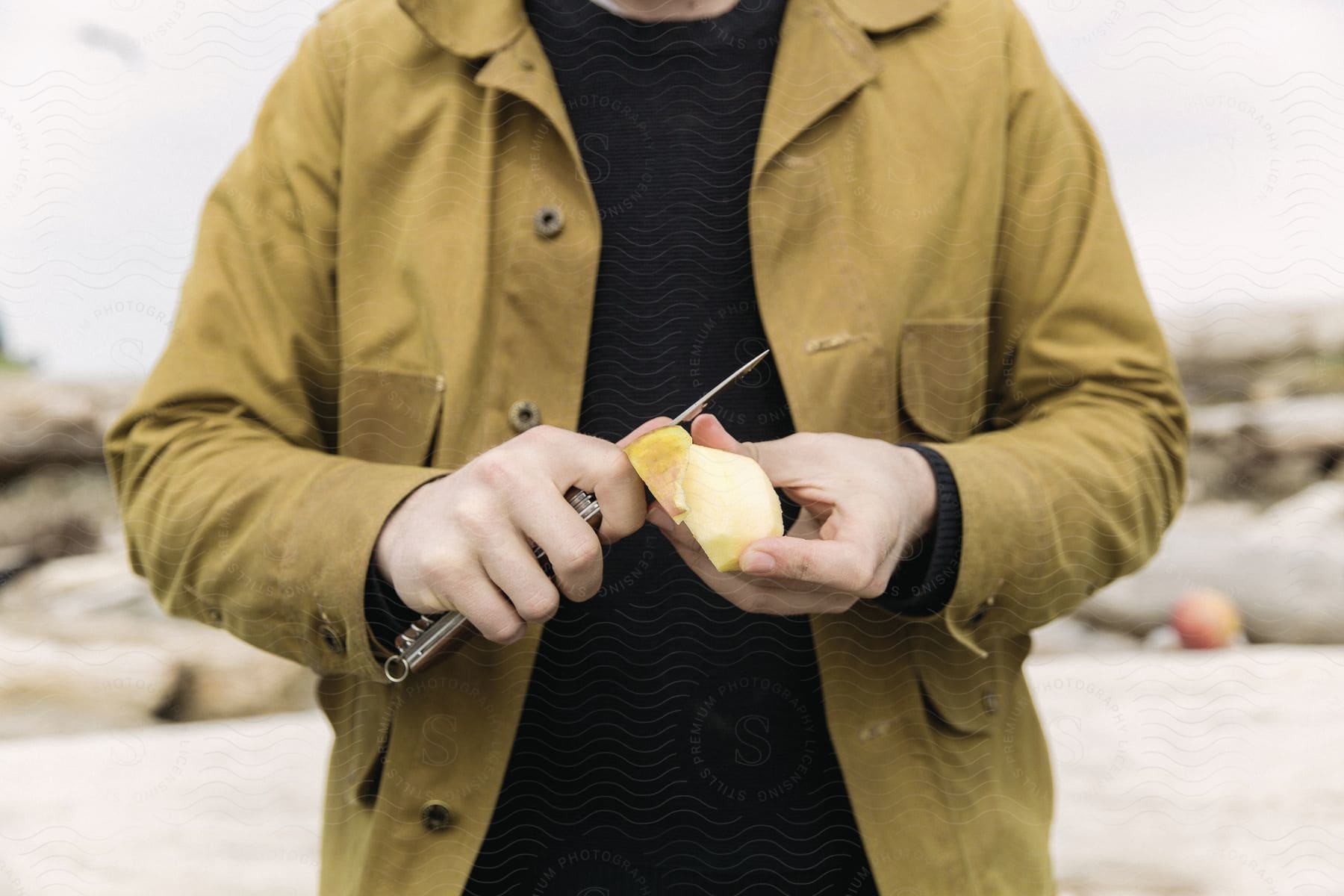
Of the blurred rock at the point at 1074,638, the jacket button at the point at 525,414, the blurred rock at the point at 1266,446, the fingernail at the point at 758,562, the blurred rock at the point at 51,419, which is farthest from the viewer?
the blurred rock at the point at 1074,638

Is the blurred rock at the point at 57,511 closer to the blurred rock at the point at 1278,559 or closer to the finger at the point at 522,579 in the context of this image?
the finger at the point at 522,579

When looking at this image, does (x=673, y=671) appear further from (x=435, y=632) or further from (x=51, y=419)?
(x=51, y=419)

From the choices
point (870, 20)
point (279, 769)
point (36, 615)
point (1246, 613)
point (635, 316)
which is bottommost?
point (279, 769)

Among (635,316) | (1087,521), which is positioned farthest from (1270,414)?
(635,316)

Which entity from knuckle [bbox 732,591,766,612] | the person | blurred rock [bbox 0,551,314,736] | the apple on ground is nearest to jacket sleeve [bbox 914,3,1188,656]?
the person

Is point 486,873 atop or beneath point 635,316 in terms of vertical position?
beneath

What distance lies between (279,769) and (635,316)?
0.63m

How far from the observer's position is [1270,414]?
736mm

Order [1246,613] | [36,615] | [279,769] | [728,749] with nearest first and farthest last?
[728,749]
[36,615]
[1246,613]
[279,769]

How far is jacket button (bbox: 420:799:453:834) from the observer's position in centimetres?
44

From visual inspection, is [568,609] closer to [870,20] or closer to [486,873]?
[486,873]

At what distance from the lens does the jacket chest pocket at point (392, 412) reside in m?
0.46

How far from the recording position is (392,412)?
46 cm

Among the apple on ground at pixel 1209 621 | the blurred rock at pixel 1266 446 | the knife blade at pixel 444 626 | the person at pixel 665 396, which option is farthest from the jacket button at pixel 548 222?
the apple on ground at pixel 1209 621
